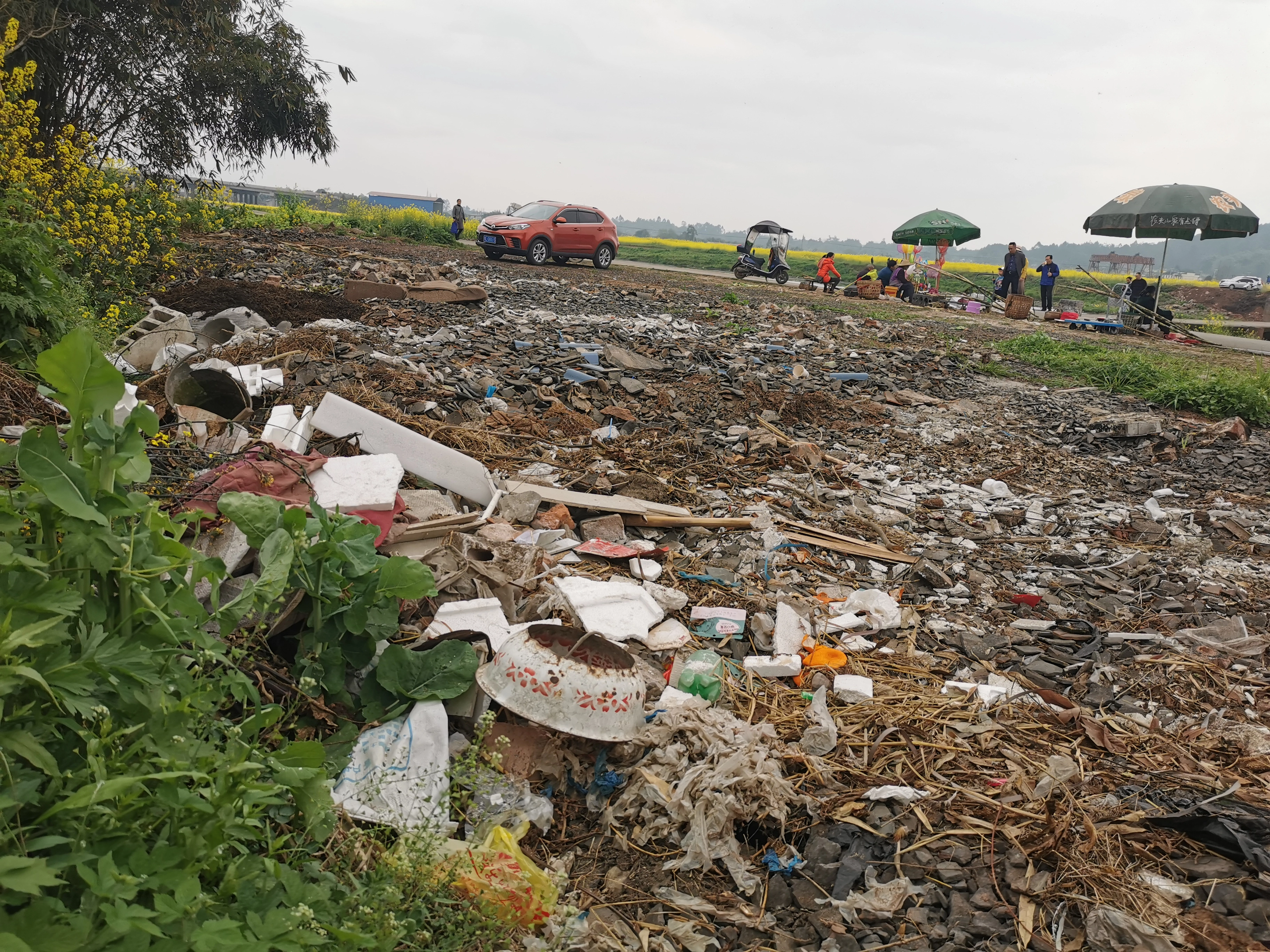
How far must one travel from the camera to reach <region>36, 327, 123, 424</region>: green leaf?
5.30ft

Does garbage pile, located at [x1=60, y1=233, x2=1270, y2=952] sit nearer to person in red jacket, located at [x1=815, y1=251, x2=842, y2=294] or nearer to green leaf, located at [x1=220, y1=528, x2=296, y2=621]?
green leaf, located at [x1=220, y1=528, x2=296, y2=621]

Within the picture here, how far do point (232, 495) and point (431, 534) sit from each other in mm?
1399

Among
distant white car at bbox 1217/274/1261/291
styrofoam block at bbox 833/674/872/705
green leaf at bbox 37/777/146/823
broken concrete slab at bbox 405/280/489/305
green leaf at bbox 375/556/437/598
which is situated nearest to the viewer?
green leaf at bbox 37/777/146/823

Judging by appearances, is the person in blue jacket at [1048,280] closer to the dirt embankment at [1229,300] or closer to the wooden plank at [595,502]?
the dirt embankment at [1229,300]

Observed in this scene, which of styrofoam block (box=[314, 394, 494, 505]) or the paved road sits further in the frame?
the paved road

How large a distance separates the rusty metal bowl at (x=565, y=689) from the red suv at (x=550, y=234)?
17.4 m

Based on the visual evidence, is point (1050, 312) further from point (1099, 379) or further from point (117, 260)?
point (117, 260)

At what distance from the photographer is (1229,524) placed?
18.1 ft

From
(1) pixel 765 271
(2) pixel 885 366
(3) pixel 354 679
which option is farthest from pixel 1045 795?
(1) pixel 765 271

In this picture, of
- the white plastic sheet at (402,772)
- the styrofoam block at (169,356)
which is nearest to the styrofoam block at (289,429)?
the styrofoam block at (169,356)

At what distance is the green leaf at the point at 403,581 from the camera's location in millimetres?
2512

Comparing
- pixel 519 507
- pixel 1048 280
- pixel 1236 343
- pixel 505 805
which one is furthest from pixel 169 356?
pixel 1236 343

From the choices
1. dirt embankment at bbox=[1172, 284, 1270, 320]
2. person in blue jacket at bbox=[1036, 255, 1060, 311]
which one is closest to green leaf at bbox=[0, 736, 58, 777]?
person in blue jacket at bbox=[1036, 255, 1060, 311]

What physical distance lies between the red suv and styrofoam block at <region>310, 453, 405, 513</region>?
16.1m
